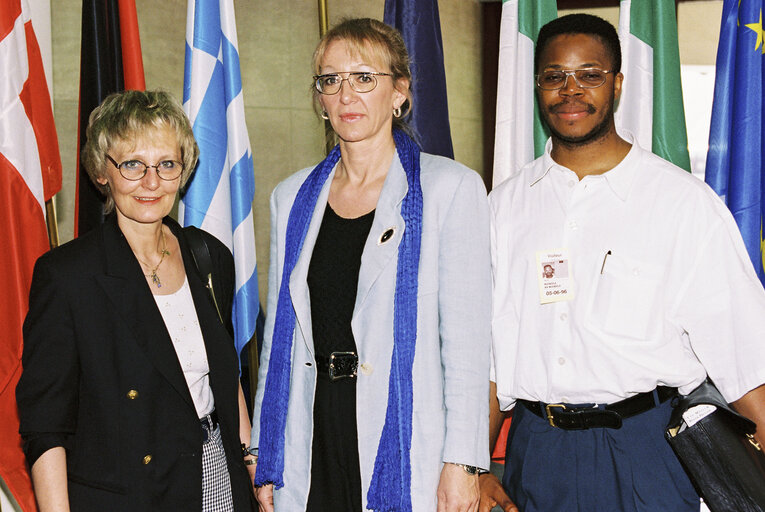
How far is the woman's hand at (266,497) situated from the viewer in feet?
6.48

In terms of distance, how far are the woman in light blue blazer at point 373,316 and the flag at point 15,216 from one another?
1062 mm

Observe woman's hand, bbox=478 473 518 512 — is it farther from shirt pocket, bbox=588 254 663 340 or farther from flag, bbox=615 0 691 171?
flag, bbox=615 0 691 171

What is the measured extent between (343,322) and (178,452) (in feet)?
1.69

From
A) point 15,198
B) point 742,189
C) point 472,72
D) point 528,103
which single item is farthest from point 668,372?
point 472,72

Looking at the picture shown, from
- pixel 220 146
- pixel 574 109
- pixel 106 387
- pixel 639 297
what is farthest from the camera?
pixel 220 146

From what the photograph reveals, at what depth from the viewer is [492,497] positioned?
189cm

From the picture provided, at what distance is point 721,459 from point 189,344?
1374 millimetres

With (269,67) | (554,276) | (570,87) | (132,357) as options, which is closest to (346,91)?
(570,87)

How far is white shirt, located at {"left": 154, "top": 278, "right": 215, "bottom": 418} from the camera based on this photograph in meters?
1.78

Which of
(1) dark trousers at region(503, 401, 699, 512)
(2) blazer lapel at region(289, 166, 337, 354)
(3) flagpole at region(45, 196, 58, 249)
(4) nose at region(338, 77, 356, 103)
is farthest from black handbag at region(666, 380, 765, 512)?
(3) flagpole at region(45, 196, 58, 249)

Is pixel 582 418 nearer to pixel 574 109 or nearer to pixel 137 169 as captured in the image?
pixel 574 109

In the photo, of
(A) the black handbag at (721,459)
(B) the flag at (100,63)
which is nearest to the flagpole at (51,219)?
(B) the flag at (100,63)

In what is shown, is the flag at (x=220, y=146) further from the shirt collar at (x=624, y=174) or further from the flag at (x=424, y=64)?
the shirt collar at (x=624, y=174)

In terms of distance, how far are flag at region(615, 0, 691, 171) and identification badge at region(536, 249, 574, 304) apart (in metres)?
1.18
